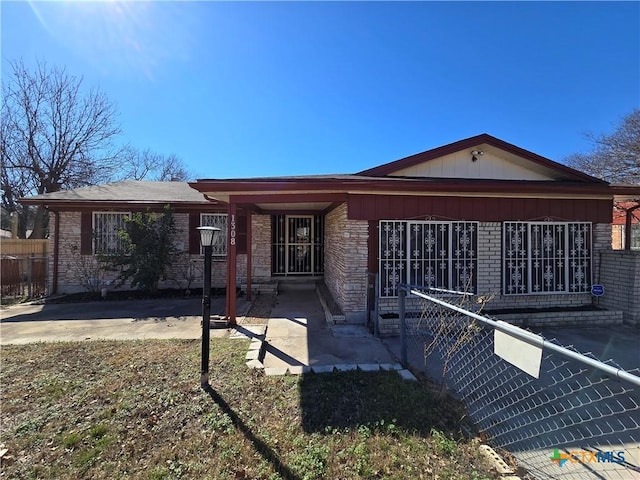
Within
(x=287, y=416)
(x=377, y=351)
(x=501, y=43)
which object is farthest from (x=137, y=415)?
(x=501, y=43)

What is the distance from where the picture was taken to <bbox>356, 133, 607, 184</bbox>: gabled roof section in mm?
6484

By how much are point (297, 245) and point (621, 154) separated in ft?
65.4


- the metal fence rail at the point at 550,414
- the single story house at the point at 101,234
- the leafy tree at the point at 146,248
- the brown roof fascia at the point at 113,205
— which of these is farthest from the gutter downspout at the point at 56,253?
the metal fence rail at the point at 550,414

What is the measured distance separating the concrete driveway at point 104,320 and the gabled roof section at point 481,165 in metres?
5.01

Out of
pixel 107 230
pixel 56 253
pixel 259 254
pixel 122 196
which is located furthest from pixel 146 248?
pixel 56 253

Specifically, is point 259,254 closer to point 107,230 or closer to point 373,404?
point 107,230

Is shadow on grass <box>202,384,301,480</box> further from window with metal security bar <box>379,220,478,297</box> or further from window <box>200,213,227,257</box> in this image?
window <box>200,213,227,257</box>

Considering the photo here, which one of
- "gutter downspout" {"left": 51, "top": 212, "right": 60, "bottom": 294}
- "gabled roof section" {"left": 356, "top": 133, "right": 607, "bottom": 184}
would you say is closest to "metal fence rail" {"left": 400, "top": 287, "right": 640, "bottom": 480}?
"gabled roof section" {"left": 356, "top": 133, "right": 607, "bottom": 184}

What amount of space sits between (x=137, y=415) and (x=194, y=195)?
9118 millimetres

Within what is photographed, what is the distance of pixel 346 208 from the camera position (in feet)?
19.1

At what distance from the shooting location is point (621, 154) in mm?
17250

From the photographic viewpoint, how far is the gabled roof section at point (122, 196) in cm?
912

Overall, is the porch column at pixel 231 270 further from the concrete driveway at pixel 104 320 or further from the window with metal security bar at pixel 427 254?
the window with metal security bar at pixel 427 254

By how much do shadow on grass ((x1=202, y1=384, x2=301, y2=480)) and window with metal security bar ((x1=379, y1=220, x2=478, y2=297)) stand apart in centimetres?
364
